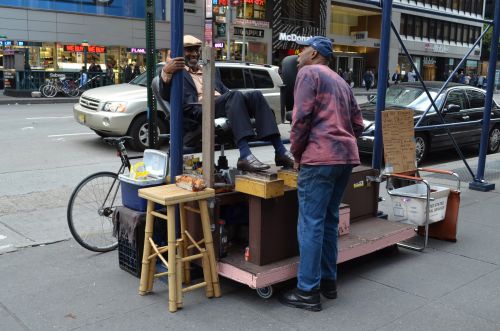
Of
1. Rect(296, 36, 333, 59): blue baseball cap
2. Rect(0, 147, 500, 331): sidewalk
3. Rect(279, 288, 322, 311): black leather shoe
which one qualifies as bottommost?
Rect(0, 147, 500, 331): sidewalk

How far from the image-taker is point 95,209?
17.1 ft

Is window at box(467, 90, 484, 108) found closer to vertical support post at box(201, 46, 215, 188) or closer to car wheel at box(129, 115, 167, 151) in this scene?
car wheel at box(129, 115, 167, 151)

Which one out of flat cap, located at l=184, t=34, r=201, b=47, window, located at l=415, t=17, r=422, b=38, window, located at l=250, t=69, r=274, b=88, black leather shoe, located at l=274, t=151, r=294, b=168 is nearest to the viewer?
black leather shoe, located at l=274, t=151, r=294, b=168

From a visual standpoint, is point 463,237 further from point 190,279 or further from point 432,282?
point 190,279

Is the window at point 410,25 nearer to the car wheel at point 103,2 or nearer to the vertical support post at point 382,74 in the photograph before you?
the car wheel at point 103,2

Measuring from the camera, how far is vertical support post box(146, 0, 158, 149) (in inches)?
190

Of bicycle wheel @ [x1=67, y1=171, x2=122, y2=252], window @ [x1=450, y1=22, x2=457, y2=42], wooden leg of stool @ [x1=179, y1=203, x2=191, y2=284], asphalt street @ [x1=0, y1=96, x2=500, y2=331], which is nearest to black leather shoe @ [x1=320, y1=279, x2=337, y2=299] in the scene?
asphalt street @ [x1=0, y1=96, x2=500, y2=331]

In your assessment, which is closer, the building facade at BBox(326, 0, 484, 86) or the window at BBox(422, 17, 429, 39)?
the building facade at BBox(326, 0, 484, 86)

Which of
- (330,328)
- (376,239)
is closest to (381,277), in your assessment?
(376,239)

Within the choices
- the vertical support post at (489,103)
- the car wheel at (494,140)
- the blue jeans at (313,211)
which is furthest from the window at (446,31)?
the blue jeans at (313,211)

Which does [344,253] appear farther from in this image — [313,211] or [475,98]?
[475,98]

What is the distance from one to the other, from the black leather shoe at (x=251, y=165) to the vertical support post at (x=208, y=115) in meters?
0.27

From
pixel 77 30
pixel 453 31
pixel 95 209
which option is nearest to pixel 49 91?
pixel 77 30

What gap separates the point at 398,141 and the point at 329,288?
90.2 inches
